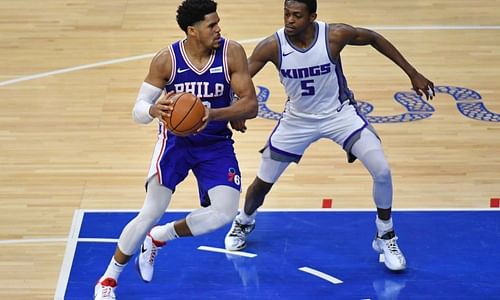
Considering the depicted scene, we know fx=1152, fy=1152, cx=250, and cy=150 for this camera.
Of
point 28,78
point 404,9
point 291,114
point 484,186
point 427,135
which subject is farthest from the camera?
point 404,9

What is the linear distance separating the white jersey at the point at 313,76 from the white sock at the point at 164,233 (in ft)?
4.60

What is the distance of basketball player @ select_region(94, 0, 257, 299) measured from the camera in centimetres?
832

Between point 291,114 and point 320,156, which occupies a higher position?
point 291,114

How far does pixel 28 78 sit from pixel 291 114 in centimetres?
505

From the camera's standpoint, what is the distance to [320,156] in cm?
1152

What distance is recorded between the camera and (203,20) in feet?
27.2

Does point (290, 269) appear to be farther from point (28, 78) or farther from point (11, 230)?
point (28, 78)

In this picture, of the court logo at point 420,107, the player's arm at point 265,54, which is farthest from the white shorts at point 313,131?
the court logo at point 420,107

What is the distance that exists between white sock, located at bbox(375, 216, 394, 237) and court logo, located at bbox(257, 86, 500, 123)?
295 cm

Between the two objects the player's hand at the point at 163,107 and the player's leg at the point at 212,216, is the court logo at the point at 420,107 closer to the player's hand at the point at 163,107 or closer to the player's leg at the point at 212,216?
the player's leg at the point at 212,216

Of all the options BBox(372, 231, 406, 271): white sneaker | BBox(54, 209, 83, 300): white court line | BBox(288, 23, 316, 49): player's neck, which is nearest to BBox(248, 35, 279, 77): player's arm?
BBox(288, 23, 316, 49): player's neck

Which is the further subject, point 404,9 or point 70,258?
point 404,9

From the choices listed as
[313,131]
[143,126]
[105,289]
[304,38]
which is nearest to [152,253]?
[105,289]

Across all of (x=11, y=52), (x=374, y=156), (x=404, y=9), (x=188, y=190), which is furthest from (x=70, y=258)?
(x=404, y=9)
